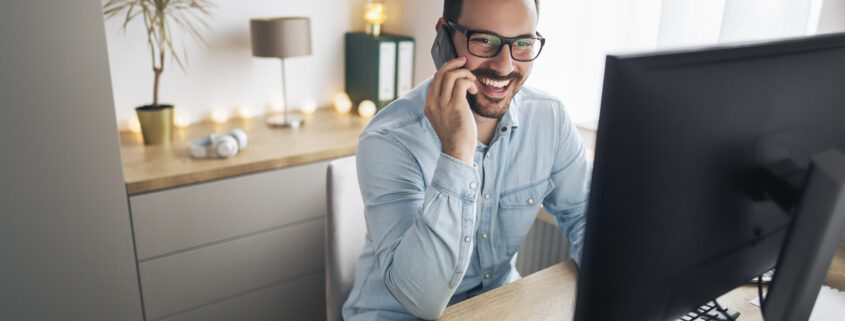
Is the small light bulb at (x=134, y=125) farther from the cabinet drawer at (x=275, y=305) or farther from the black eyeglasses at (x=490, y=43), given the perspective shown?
the black eyeglasses at (x=490, y=43)

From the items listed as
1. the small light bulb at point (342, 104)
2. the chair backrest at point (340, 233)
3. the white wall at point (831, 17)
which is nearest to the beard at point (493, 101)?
the chair backrest at point (340, 233)

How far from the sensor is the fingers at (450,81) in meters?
0.97

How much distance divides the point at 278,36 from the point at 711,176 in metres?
1.70

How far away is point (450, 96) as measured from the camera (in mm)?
975

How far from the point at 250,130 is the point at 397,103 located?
1.14 m

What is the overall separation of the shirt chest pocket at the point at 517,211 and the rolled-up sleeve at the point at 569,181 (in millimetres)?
45

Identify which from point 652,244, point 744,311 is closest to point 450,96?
point 652,244

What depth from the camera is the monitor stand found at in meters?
0.65

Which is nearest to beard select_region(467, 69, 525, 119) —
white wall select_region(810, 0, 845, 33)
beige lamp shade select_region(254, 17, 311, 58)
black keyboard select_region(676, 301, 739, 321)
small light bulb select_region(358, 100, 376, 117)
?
black keyboard select_region(676, 301, 739, 321)

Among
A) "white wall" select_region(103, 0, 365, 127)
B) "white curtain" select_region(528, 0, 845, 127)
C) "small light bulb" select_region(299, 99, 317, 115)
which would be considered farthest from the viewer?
"small light bulb" select_region(299, 99, 317, 115)

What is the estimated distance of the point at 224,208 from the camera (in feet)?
5.67

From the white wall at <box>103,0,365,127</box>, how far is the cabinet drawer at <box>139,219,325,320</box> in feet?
2.14

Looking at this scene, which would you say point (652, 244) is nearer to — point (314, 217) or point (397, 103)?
point (397, 103)

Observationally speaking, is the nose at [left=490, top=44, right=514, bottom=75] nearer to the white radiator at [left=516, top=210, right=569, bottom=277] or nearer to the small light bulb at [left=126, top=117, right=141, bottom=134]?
the white radiator at [left=516, top=210, right=569, bottom=277]
